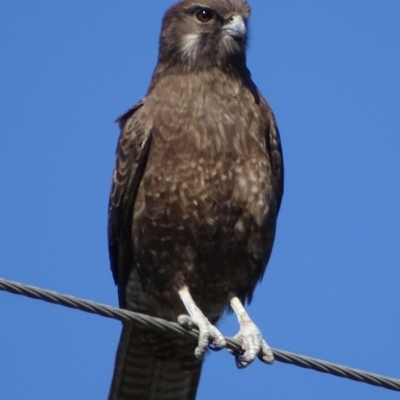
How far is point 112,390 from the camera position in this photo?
7.43 metres

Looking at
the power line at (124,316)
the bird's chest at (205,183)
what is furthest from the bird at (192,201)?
the power line at (124,316)

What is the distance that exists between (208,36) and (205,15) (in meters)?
0.16

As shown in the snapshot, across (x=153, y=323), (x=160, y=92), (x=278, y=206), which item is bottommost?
(x=153, y=323)

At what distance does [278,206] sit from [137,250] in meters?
1.04

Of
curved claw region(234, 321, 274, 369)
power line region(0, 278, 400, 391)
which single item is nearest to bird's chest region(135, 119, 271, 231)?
curved claw region(234, 321, 274, 369)

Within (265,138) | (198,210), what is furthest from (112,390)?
(265,138)

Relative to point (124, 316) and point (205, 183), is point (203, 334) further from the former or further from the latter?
point (124, 316)

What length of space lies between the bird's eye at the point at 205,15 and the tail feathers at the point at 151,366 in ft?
7.20

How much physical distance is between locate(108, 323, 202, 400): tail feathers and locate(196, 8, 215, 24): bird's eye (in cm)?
219

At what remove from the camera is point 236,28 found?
293 inches

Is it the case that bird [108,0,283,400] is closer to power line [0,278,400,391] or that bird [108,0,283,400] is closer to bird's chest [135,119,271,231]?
bird's chest [135,119,271,231]

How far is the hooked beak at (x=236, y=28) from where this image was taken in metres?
7.42

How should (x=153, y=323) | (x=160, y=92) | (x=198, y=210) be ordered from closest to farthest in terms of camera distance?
(x=153, y=323)
(x=198, y=210)
(x=160, y=92)

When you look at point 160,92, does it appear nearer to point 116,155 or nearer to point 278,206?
point 116,155
